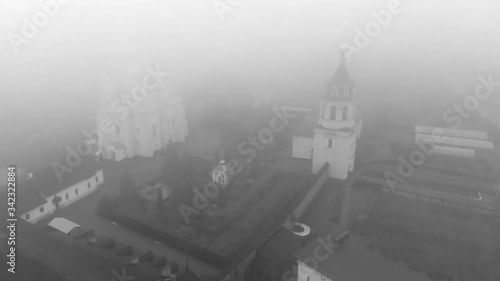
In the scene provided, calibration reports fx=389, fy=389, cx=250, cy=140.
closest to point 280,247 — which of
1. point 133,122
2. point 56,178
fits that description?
point 56,178

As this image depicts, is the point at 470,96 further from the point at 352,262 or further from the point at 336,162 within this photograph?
the point at 352,262

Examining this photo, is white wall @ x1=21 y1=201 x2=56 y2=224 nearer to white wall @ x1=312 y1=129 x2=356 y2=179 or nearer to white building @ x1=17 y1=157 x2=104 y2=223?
white building @ x1=17 y1=157 x2=104 y2=223

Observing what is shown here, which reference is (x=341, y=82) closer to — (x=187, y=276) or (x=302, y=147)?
(x=302, y=147)

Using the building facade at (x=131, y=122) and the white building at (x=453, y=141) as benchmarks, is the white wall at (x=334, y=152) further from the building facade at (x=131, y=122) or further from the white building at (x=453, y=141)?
the building facade at (x=131, y=122)

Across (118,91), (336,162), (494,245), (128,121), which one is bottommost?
(494,245)

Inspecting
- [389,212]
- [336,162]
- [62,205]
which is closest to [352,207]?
[389,212]

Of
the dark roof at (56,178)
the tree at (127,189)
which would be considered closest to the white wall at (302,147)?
the tree at (127,189)

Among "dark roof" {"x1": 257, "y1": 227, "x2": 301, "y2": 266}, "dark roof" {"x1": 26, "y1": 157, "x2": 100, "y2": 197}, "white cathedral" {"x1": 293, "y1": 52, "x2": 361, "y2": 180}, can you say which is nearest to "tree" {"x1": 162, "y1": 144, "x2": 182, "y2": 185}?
"dark roof" {"x1": 26, "y1": 157, "x2": 100, "y2": 197}
